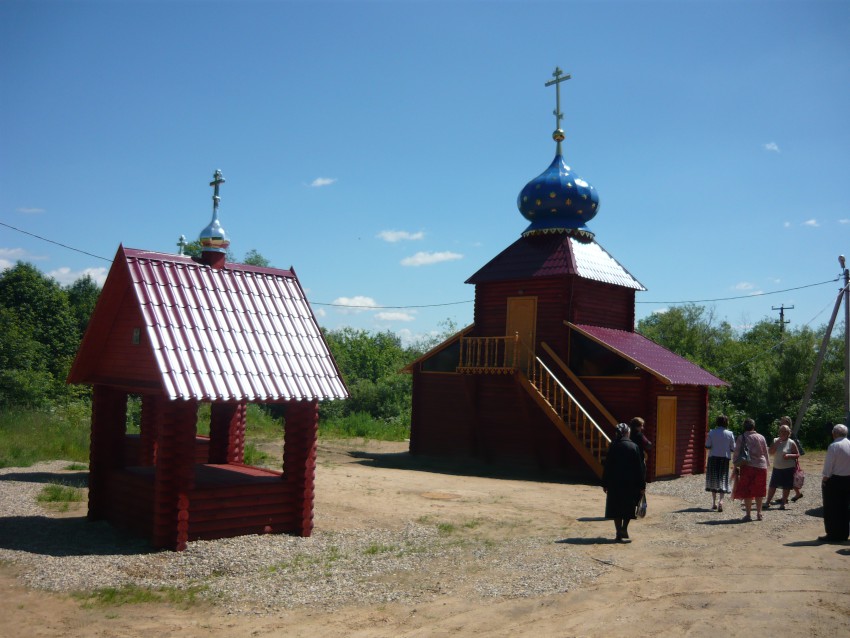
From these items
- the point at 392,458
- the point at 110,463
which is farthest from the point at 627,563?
the point at 392,458

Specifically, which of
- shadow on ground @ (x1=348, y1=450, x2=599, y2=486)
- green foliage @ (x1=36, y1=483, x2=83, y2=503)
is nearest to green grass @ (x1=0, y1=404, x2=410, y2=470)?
green foliage @ (x1=36, y1=483, x2=83, y2=503)

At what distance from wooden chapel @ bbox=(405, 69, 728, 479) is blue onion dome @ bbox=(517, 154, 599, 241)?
0.03 meters

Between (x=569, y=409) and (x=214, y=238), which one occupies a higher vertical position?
(x=214, y=238)

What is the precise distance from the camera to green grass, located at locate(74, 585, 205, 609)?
7441 mm

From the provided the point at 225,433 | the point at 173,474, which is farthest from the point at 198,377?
the point at 225,433

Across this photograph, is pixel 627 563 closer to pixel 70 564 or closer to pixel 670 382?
pixel 70 564

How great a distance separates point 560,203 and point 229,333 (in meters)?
13.7

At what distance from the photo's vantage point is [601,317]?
21.4m

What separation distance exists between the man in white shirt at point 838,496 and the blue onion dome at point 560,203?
1195 cm

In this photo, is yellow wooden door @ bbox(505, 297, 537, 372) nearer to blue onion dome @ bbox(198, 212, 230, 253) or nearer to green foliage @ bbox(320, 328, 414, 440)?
green foliage @ bbox(320, 328, 414, 440)

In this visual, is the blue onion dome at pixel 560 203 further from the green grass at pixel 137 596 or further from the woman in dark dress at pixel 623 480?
the green grass at pixel 137 596

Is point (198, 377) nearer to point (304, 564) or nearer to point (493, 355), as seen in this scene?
Answer: point (304, 564)

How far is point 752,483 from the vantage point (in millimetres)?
12594

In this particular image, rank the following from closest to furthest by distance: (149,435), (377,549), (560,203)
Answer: (377,549) → (149,435) → (560,203)
